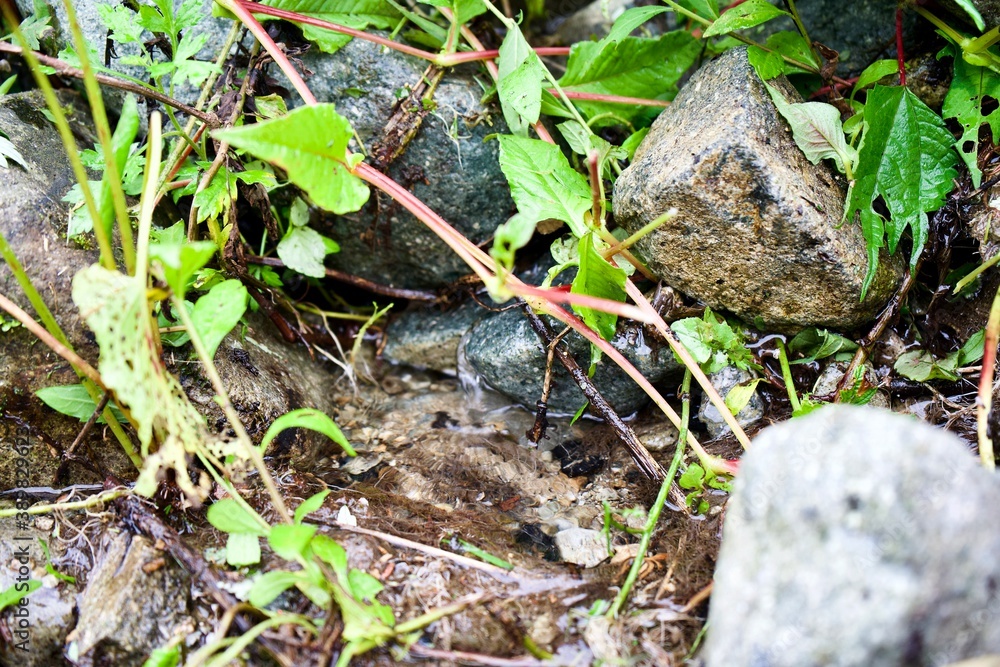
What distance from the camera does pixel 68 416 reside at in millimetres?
2256

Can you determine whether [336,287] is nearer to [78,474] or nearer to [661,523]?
[78,474]

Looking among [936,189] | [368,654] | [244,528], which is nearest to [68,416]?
[244,528]

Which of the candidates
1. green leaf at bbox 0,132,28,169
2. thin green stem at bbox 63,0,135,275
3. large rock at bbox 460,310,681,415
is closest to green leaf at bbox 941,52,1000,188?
large rock at bbox 460,310,681,415

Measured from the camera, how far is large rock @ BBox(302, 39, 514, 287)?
2703mm

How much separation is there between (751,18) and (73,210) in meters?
2.30

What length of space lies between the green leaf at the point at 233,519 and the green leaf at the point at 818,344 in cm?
183

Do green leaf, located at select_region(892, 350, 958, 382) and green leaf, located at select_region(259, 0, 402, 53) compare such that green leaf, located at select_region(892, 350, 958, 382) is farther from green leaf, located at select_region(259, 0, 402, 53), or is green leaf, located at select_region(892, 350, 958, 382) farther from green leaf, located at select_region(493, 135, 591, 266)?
green leaf, located at select_region(259, 0, 402, 53)

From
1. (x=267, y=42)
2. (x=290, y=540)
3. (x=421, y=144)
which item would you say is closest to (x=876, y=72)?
(x=421, y=144)

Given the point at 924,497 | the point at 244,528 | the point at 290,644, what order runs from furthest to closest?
1. the point at 244,528
2. the point at 290,644
3. the point at 924,497

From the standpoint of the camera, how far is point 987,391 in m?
1.81

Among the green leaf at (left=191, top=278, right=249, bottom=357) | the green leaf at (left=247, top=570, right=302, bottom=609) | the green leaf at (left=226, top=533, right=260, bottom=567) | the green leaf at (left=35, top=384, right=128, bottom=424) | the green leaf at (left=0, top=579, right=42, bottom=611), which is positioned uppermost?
the green leaf at (left=191, top=278, right=249, bottom=357)

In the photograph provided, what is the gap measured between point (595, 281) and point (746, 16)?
105cm

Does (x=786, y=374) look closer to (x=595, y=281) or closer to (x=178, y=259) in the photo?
(x=595, y=281)

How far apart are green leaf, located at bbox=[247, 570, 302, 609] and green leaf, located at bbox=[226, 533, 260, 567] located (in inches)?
6.3
